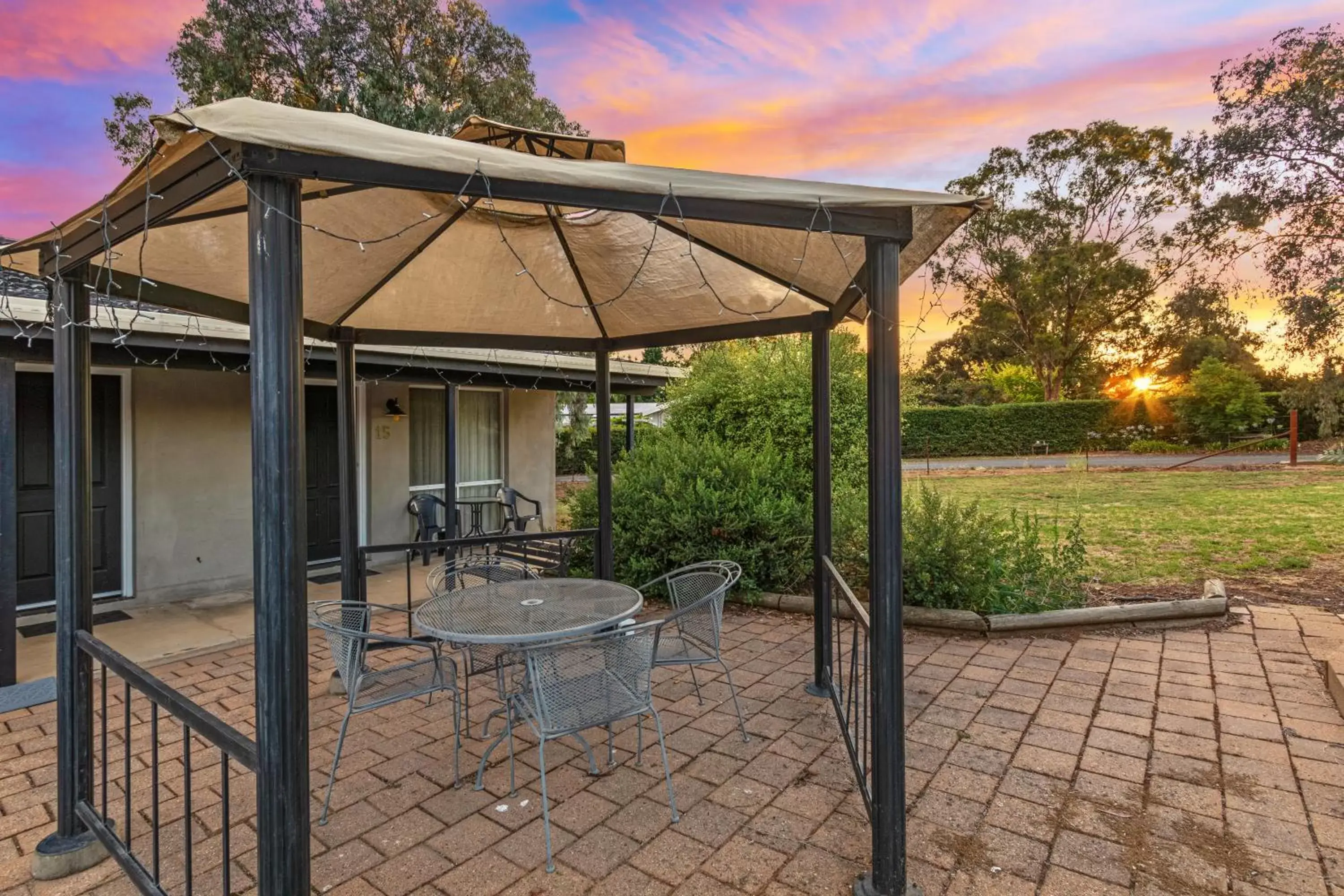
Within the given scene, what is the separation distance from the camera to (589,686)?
263cm

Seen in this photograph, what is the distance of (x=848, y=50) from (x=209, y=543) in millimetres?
7661

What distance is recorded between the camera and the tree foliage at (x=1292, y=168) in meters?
6.46

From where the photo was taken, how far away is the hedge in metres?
22.9

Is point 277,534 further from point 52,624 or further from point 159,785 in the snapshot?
point 52,624

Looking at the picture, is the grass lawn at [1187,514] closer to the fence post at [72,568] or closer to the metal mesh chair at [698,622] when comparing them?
the metal mesh chair at [698,622]

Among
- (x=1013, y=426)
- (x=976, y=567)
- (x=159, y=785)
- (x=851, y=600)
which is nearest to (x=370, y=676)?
(x=159, y=785)

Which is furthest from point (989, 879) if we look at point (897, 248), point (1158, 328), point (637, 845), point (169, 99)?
point (1158, 328)

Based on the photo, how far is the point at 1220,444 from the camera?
843 inches

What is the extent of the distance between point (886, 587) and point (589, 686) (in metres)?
1.21

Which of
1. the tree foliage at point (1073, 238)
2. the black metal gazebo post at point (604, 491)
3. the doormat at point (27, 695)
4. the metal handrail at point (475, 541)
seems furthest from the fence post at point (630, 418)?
the tree foliage at point (1073, 238)

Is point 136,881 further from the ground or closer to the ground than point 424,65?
closer to the ground

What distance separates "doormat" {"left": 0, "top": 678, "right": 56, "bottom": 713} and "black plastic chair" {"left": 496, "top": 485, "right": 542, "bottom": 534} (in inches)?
167

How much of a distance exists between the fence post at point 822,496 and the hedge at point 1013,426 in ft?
66.5

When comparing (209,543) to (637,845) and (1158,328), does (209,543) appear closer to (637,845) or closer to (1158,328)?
(637,845)
